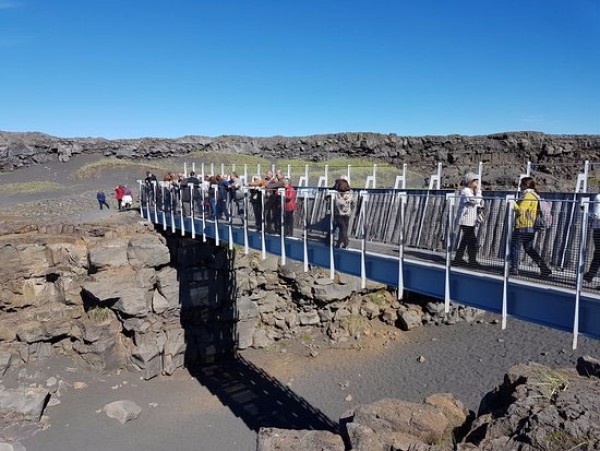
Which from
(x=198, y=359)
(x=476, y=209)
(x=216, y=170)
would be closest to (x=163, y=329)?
(x=198, y=359)

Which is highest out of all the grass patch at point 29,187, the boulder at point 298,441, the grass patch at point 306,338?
the grass patch at point 29,187

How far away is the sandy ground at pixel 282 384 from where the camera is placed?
13109 mm

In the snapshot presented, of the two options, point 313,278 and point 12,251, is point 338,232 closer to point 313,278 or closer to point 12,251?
point 313,278

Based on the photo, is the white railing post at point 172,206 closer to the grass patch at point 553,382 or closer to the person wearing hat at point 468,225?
the person wearing hat at point 468,225

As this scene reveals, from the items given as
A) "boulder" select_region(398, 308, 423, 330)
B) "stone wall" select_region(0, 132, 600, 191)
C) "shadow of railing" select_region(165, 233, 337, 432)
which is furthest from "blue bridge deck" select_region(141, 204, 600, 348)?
"stone wall" select_region(0, 132, 600, 191)

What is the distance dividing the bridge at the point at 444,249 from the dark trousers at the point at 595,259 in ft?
0.29

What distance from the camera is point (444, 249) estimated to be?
8.62 metres

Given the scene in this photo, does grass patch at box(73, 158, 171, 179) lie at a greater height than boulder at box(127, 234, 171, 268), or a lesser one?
greater

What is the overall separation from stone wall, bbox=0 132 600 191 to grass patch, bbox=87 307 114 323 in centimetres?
2095

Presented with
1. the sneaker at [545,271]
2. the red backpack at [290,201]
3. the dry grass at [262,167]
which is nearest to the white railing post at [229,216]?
the red backpack at [290,201]

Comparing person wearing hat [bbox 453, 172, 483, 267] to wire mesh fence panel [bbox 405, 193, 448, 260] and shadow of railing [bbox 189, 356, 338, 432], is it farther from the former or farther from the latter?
shadow of railing [bbox 189, 356, 338, 432]

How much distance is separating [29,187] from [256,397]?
28.2 meters

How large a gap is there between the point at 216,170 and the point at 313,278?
74.1 ft

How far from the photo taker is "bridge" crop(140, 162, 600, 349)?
6352mm
